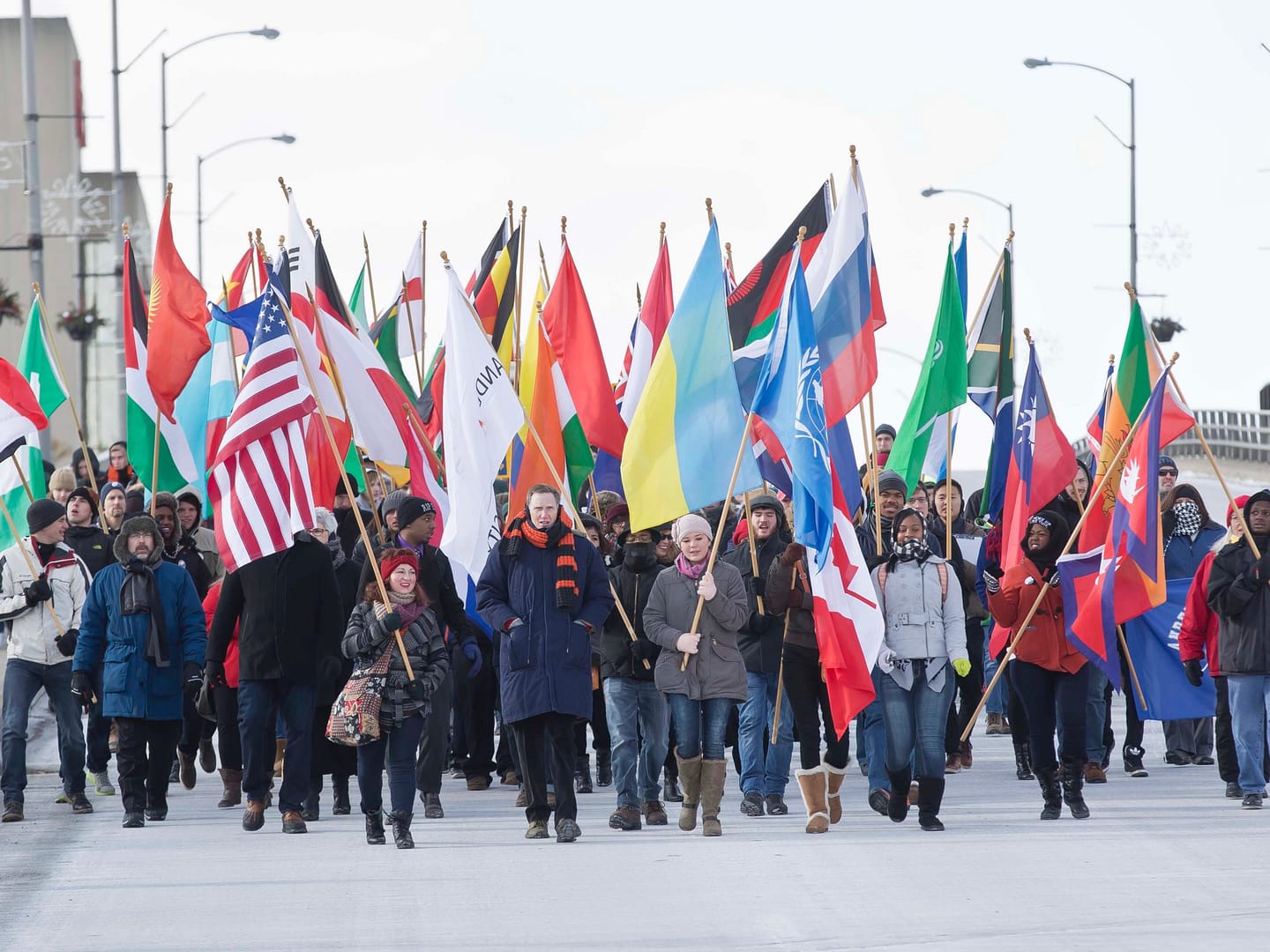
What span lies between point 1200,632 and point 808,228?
345 cm

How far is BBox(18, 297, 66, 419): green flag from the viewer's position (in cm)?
1698

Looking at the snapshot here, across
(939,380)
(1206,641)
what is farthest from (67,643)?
(1206,641)

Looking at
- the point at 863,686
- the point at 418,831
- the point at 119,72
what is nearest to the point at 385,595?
the point at 418,831

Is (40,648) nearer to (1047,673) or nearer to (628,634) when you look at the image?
(628,634)

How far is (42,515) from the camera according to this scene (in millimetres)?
12961

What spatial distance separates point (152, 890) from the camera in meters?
9.84

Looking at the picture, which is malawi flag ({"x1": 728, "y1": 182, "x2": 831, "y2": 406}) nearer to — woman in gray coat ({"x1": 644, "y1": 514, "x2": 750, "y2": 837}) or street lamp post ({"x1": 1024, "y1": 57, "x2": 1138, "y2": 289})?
woman in gray coat ({"x1": 644, "y1": 514, "x2": 750, "y2": 837})

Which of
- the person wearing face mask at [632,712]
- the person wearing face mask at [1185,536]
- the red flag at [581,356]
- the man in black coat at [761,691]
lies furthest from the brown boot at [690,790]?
the person wearing face mask at [1185,536]

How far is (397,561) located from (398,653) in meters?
0.47

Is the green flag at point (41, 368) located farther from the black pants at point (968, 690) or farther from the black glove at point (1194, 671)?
the black glove at point (1194, 671)

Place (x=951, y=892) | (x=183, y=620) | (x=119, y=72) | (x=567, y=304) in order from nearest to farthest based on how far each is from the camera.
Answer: (x=951, y=892), (x=183, y=620), (x=567, y=304), (x=119, y=72)

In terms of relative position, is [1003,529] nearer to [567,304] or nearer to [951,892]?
[567,304]

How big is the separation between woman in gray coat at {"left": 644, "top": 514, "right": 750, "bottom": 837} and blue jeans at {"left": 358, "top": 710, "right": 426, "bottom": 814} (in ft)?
4.52

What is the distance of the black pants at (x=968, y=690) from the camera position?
568 inches
